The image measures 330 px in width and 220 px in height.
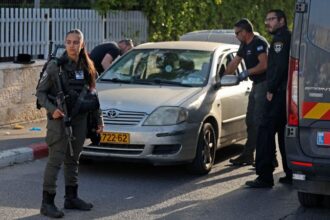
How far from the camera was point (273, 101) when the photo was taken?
8.16 meters

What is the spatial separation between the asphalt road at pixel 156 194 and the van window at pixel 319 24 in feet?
5.85

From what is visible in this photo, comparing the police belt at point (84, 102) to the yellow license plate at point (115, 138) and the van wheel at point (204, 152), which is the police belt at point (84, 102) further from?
the van wheel at point (204, 152)

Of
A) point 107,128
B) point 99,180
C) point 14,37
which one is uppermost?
point 14,37

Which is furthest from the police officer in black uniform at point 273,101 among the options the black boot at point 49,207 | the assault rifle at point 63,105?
the black boot at point 49,207

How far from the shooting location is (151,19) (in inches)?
657

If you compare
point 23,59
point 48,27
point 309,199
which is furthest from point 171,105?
point 48,27

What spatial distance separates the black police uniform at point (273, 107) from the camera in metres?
8.03

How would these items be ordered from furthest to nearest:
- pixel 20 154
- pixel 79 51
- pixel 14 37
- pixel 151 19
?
pixel 151 19 < pixel 14 37 < pixel 20 154 < pixel 79 51

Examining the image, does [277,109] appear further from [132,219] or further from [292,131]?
[132,219]

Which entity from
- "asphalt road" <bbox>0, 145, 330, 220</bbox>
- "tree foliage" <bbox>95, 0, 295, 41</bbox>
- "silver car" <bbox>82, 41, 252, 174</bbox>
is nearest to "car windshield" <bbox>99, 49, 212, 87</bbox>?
"silver car" <bbox>82, 41, 252, 174</bbox>

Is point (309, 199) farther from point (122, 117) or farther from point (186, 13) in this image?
point (186, 13)

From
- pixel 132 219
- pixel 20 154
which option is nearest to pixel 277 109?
pixel 132 219

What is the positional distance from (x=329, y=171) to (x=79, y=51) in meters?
2.52

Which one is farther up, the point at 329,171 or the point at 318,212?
the point at 329,171
